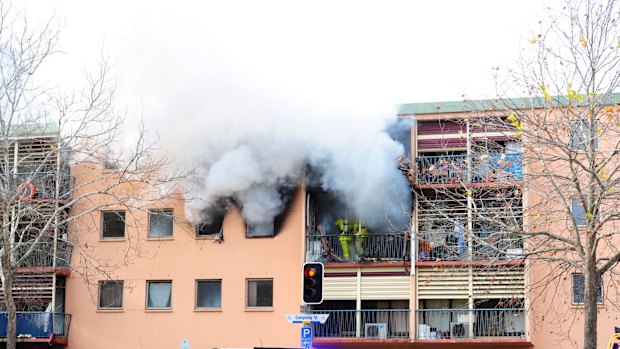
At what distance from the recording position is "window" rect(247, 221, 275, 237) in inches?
1367

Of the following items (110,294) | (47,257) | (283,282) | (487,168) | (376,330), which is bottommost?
(376,330)

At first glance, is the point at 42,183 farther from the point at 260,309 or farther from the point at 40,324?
the point at 260,309

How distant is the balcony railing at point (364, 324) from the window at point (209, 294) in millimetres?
3751

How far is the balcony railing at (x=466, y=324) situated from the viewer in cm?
3172

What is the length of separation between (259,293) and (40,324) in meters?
7.61

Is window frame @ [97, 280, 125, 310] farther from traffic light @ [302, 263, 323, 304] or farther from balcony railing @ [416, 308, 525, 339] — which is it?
traffic light @ [302, 263, 323, 304]

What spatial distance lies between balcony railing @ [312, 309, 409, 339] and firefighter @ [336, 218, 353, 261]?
1897 mm

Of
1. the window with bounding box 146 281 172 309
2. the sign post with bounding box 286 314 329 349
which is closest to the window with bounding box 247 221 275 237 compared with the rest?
the window with bounding box 146 281 172 309

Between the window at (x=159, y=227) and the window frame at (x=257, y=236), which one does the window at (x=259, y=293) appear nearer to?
the window frame at (x=257, y=236)

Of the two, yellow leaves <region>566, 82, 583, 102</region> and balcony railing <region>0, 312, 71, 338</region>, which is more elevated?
yellow leaves <region>566, 82, 583, 102</region>

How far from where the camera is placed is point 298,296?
34.0 m

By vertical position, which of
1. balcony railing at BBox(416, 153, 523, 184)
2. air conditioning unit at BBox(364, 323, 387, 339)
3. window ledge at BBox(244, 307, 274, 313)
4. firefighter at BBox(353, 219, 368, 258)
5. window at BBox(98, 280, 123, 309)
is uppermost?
balcony railing at BBox(416, 153, 523, 184)

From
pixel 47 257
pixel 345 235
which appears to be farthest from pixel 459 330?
pixel 47 257

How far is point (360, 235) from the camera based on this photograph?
3347 centimetres
